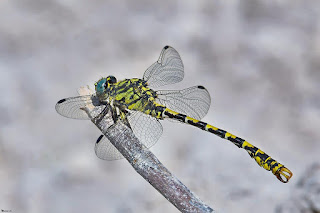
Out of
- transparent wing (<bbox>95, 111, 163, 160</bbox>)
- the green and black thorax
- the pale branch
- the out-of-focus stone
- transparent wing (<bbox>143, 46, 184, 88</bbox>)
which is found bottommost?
the out-of-focus stone

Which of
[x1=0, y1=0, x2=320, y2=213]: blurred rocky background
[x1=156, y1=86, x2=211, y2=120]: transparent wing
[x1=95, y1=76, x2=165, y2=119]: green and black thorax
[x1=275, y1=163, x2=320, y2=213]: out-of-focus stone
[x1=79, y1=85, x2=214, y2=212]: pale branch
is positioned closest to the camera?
[x1=79, y1=85, x2=214, y2=212]: pale branch

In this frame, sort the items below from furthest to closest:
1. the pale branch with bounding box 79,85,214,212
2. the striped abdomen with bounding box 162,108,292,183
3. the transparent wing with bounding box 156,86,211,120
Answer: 1. the transparent wing with bounding box 156,86,211,120
2. the striped abdomen with bounding box 162,108,292,183
3. the pale branch with bounding box 79,85,214,212

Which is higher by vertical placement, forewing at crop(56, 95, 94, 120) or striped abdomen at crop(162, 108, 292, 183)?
forewing at crop(56, 95, 94, 120)

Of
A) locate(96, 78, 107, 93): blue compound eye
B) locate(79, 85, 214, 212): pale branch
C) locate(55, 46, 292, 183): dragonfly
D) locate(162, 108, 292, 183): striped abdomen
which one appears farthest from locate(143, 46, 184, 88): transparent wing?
locate(79, 85, 214, 212): pale branch

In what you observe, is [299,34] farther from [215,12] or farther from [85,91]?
[85,91]

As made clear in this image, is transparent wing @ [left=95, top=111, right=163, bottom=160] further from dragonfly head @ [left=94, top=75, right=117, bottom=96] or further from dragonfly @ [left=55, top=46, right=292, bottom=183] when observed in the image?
dragonfly head @ [left=94, top=75, right=117, bottom=96]

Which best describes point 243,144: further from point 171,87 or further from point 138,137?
point 171,87

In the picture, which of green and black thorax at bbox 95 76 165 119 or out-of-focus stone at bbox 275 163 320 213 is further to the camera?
green and black thorax at bbox 95 76 165 119
